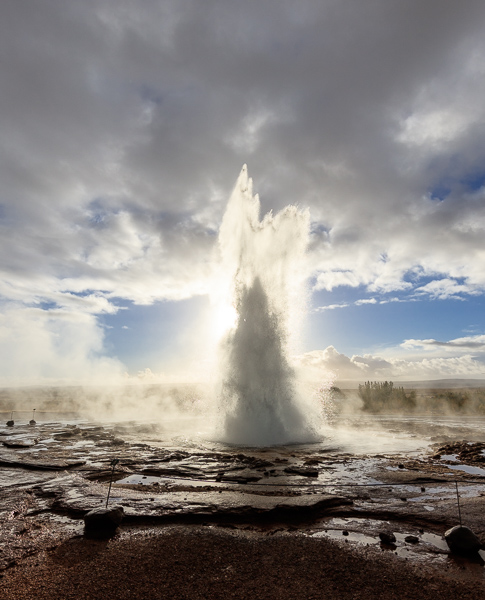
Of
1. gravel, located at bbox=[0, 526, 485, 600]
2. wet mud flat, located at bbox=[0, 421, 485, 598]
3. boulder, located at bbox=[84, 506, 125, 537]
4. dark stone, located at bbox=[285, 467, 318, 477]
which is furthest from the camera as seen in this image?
dark stone, located at bbox=[285, 467, 318, 477]

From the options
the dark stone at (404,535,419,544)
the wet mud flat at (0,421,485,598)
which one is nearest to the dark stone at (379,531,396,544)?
the wet mud flat at (0,421,485,598)

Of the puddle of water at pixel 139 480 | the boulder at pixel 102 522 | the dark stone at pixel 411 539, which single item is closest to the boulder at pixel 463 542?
the dark stone at pixel 411 539

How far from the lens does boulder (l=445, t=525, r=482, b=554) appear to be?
260 inches

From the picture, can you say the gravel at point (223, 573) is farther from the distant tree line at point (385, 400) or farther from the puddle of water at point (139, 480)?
the distant tree line at point (385, 400)

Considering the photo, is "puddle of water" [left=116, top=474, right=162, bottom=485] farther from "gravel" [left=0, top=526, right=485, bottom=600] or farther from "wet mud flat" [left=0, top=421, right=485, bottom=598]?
"gravel" [left=0, top=526, right=485, bottom=600]

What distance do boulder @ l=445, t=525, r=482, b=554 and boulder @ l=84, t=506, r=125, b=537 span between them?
6.67m

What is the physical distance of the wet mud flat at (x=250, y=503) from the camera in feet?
22.1

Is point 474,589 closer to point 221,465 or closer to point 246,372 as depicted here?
point 221,465

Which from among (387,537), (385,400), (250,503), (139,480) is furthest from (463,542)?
(385,400)

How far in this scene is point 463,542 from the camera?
21.8ft

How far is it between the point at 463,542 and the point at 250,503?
15.5 feet

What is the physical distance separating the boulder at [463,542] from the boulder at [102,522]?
6.67 metres

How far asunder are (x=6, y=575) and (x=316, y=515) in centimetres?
634

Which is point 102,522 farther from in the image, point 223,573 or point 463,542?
point 463,542
